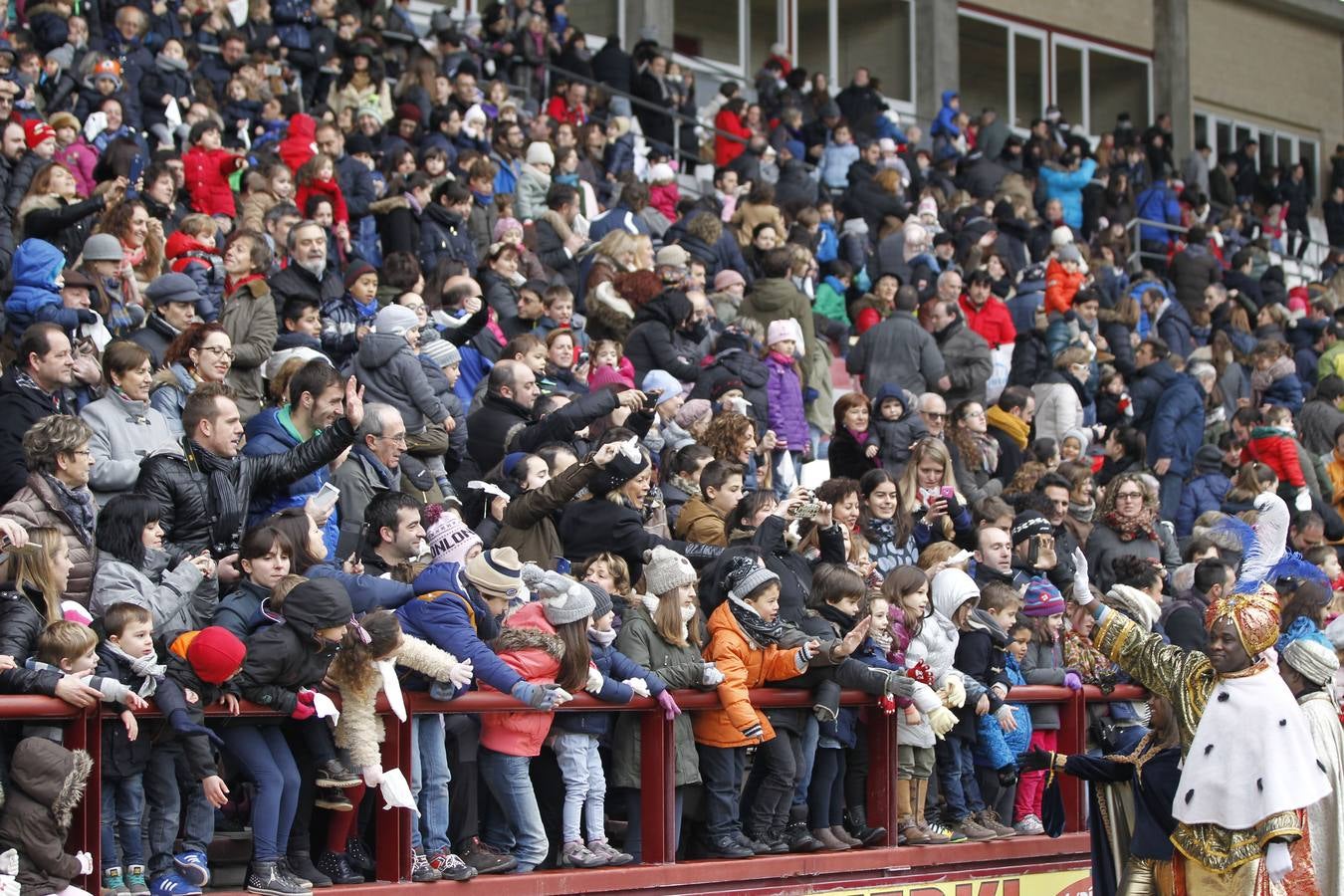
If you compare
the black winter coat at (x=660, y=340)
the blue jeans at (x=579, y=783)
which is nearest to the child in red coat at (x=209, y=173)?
the black winter coat at (x=660, y=340)

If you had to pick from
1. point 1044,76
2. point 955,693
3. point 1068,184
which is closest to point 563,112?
point 1068,184

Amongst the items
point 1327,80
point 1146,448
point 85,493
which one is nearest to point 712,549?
point 85,493

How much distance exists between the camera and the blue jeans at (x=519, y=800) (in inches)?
337

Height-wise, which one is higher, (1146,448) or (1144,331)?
(1144,331)

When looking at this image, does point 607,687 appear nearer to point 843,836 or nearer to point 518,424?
point 843,836

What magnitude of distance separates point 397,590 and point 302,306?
365cm

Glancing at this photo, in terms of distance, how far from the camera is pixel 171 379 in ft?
33.1

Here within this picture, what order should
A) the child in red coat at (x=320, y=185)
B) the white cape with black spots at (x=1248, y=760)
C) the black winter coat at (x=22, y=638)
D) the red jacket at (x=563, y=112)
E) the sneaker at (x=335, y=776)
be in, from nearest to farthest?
the black winter coat at (x=22, y=638)
the sneaker at (x=335, y=776)
the white cape with black spots at (x=1248, y=760)
the child in red coat at (x=320, y=185)
the red jacket at (x=563, y=112)

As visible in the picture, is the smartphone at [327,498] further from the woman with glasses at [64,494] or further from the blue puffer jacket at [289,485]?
the woman with glasses at [64,494]

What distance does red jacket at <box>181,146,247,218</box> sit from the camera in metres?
15.1

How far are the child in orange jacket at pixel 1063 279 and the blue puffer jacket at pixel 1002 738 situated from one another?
32.5ft

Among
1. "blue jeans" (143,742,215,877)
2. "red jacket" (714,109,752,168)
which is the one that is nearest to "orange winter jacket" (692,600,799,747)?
"blue jeans" (143,742,215,877)

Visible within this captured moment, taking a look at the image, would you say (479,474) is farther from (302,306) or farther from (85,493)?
Result: (85,493)

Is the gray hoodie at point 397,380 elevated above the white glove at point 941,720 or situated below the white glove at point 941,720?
above
